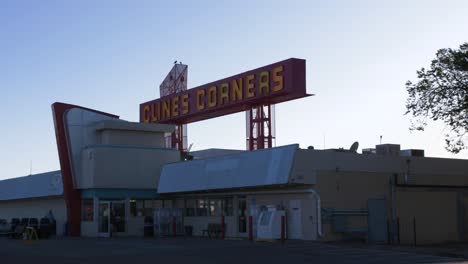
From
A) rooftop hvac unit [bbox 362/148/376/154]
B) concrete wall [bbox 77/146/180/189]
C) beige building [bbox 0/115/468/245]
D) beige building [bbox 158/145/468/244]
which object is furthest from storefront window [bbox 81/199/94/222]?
rooftop hvac unit [bbox 362/148/376/154]

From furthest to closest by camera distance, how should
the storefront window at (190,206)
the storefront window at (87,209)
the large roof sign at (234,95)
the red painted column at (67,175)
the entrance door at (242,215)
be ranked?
the red painted column at (67,175) → the storefront window at (87,209) → the storefront window at (190,206) → the large roof sign at (234,95) → the entrance door at (242,215)

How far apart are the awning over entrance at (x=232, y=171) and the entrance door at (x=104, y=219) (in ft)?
11.6

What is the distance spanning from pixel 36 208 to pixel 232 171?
25.6 m

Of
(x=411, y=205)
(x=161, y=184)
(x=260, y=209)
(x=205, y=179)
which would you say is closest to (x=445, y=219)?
(x=411, y=205)

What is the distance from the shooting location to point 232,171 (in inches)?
1457

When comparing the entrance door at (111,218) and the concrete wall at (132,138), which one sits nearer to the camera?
the entrance door at (111,218)

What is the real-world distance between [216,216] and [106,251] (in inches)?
515

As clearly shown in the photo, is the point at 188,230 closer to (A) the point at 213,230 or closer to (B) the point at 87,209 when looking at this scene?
(A) the point at 213,230

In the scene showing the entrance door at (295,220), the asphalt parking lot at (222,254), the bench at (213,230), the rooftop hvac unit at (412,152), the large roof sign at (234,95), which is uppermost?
the large roof sign at (234,95)

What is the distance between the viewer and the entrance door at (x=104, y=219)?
4344 cm

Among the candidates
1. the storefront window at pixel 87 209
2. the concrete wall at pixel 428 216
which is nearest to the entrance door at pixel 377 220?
the concrete wall at pixel 428 216

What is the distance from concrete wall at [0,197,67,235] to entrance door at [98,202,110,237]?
560 centimetres

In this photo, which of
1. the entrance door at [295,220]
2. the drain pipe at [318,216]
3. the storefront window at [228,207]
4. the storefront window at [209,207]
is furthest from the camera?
the storefront window at [209,207]

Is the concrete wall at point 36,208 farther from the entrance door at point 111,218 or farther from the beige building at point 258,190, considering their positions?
the entrance door at point 111,218
